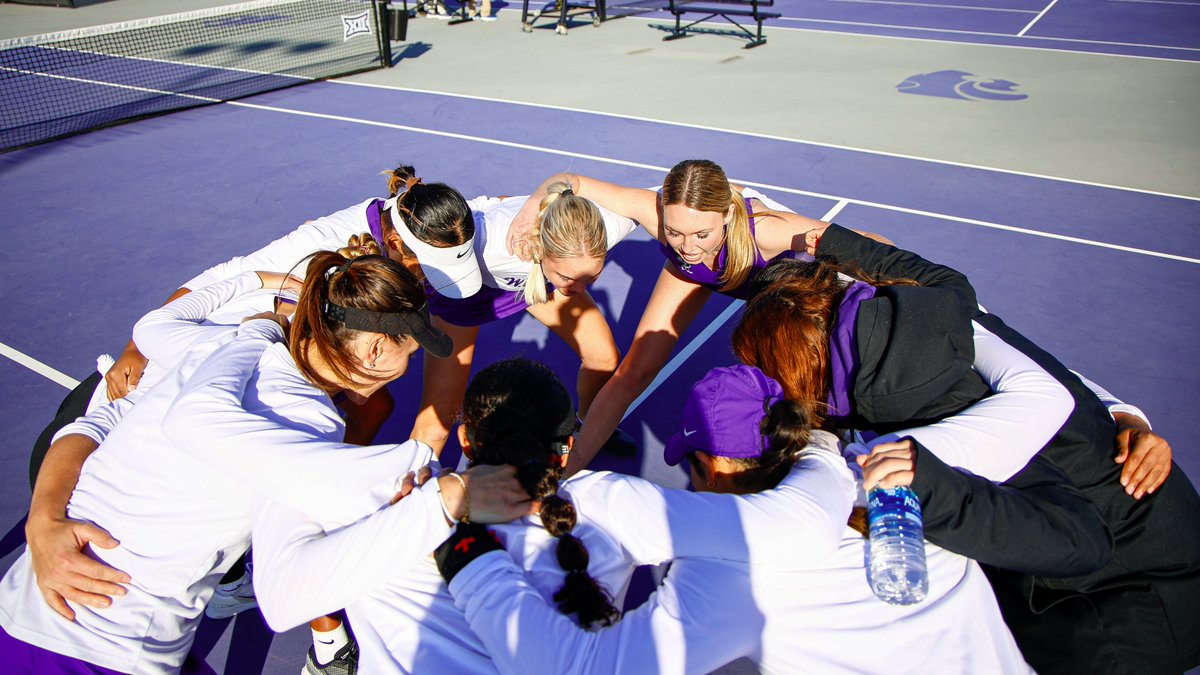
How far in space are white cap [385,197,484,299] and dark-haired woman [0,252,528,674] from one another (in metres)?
1.10

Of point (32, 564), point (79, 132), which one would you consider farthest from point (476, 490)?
point (79, 132)

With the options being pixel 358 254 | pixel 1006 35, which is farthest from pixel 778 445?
pixel 1006 35

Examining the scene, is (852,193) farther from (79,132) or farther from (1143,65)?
(79,132)

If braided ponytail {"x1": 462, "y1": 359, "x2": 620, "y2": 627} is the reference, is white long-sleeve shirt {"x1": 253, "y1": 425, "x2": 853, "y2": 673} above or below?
below

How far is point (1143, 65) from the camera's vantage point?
520 inches

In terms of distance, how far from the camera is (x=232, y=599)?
11.4 feet

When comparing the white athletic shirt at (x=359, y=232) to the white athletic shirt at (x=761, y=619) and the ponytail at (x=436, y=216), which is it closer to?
the ponytail at (x=436, y=216)

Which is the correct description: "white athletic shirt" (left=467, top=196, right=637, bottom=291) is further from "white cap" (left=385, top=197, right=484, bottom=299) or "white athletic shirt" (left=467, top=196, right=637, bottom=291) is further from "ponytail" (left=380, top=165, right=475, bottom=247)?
"ponytail" (left=380, top=165, right=475, bottom=247)

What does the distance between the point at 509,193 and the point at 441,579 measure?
21.3 ft

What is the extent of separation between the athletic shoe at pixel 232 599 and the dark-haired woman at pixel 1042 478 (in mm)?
2530

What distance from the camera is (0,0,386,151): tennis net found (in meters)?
11.0

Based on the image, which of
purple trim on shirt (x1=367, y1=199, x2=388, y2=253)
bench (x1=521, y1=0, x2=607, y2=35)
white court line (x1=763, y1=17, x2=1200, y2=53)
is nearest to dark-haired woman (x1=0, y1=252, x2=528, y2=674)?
purple trim on shirt (x1=367, y1=199, x2=388, y2=253)

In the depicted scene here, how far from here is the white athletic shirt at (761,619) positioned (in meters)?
1.78

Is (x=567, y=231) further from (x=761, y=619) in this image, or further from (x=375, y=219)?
(x=761, y=619)
